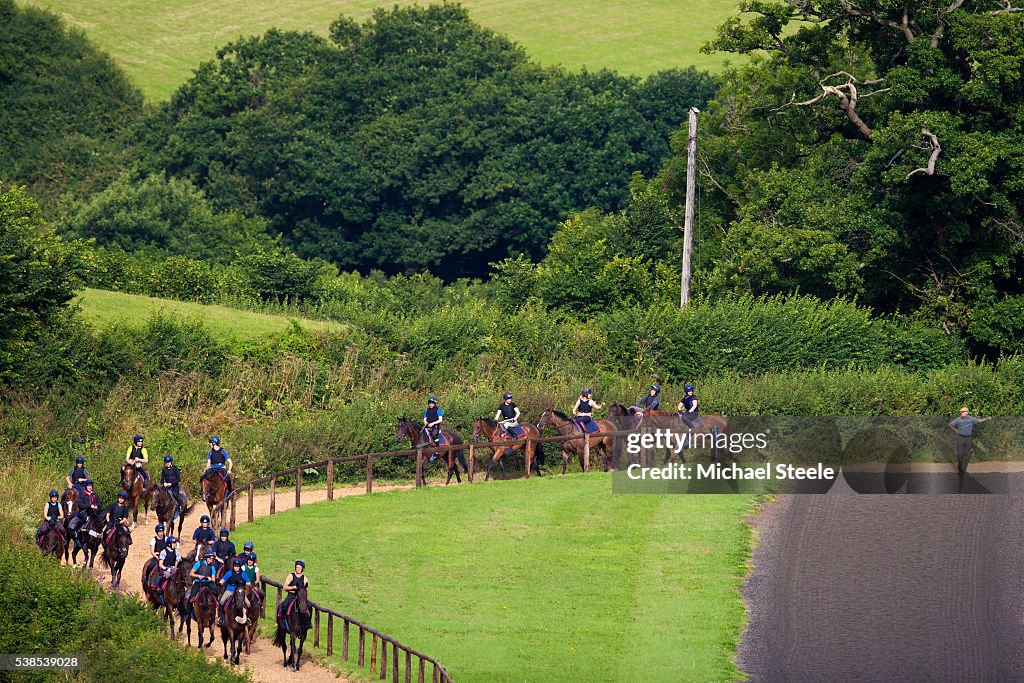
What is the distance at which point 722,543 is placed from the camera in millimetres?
30766

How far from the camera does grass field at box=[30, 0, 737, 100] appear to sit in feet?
342

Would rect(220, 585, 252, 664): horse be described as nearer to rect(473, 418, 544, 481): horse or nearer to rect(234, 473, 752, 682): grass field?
rect(234, 473, 752, 682): grass field

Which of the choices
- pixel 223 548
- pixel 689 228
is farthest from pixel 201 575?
pixel 689 228

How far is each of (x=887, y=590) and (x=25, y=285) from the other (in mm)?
22749

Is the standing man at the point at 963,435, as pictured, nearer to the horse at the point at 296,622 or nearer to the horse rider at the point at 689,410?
the horse rider at the point at 689,410

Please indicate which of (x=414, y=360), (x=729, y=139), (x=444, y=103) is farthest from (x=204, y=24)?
(x=414, y=360)

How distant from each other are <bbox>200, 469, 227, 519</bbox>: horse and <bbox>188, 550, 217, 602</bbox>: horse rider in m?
7.18

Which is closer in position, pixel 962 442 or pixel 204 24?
pixel 962 442

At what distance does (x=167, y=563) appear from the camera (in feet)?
79.3

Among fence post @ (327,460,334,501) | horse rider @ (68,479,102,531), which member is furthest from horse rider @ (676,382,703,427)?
horse rider @ (68,479,102,531)

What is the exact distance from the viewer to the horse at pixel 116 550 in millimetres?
26281

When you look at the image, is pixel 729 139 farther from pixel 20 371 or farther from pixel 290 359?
pixel 20 371

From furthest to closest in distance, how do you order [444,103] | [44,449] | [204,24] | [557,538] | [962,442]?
[204,24] → [444,103] → [962,442] → [44,449] → [557,538]

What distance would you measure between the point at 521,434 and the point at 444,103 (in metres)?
50.3
